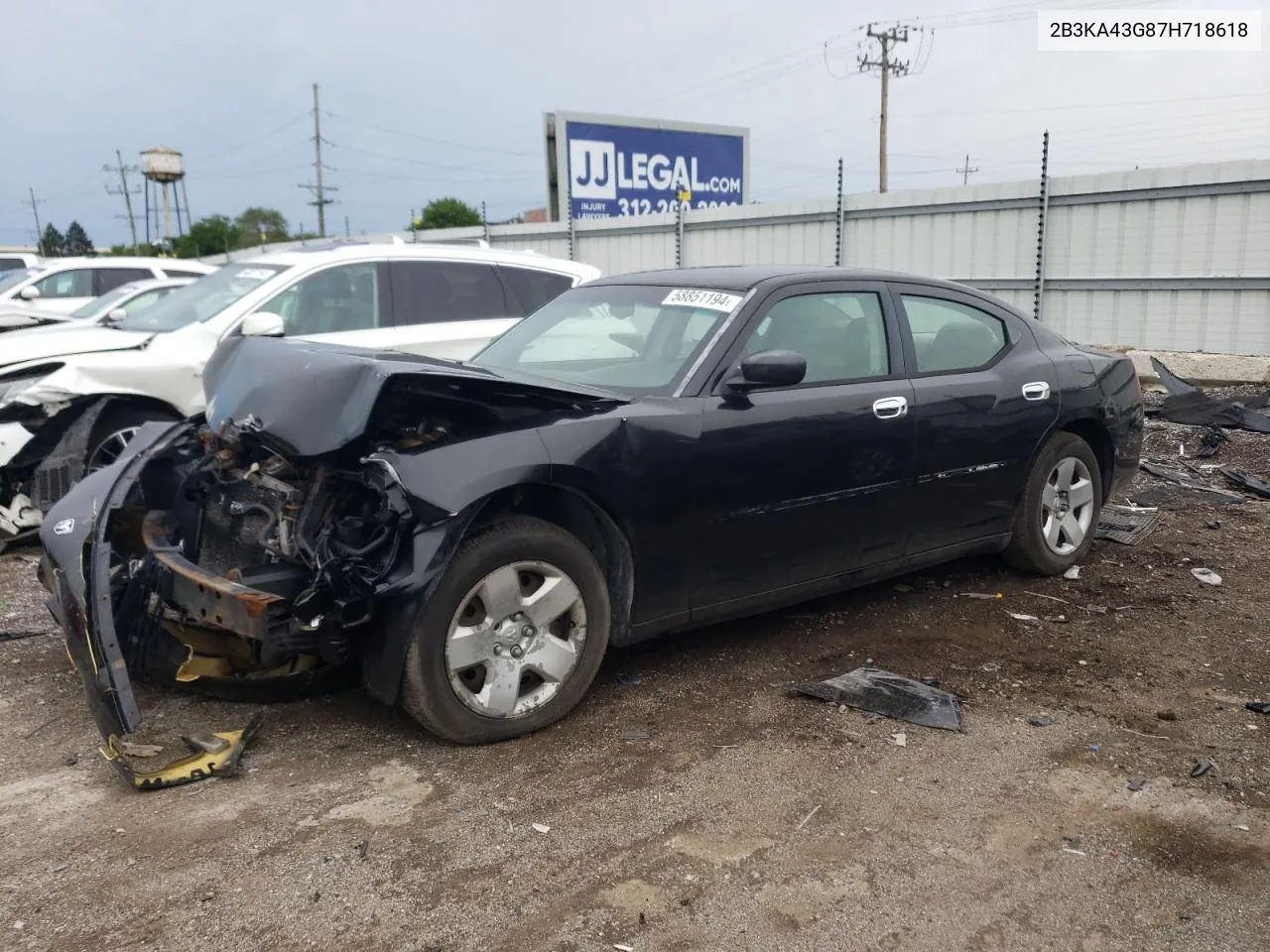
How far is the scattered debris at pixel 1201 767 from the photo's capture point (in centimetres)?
352

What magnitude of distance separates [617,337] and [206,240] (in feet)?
263

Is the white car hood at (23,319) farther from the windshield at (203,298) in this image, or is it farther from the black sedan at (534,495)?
the black sedan at (534,495)

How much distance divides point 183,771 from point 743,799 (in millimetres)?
1817

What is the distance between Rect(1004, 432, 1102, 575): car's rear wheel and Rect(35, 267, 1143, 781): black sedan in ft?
1.13

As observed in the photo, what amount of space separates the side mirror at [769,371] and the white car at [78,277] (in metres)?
12.1

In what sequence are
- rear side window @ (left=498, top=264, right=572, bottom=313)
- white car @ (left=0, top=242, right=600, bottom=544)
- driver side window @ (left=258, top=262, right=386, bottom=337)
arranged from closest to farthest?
1. white car @ (left=0, top=242, right=600, bottom=544)
2. driver side window @ (left=258, top=262, right=386, bottom=337)
3. rear side window @ (left=498, top=264, right=572, bottom=313)

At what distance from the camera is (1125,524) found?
6762 millimetres

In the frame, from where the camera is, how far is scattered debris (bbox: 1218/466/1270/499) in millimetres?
7500

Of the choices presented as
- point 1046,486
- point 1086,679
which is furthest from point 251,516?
point 1046,486

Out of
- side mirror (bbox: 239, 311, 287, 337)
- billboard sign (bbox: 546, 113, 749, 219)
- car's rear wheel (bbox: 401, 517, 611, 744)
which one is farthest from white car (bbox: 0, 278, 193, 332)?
billboard sign (bbox: 546, 113, 749, 219)

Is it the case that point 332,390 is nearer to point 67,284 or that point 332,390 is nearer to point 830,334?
point 830,334

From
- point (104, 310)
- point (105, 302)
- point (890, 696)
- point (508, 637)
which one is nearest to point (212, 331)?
point (104, 310)

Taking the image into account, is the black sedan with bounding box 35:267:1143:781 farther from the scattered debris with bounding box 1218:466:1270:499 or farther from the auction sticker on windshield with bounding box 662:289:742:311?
the scattered debris with bounding box 1218:466:1270:499

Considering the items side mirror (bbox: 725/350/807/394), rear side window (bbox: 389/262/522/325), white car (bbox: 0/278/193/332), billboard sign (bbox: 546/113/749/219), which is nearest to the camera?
side mirror (bbox: 725/350/807/394)
